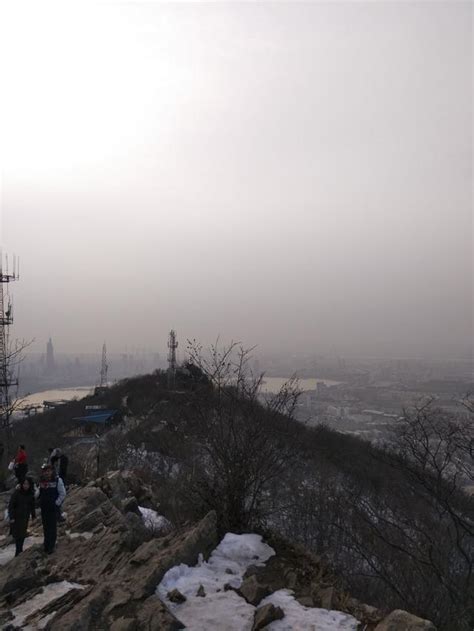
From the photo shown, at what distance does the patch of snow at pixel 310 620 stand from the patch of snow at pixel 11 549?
20.0 feet

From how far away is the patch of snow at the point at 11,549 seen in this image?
9.09 m

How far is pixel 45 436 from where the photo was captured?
3488 cm

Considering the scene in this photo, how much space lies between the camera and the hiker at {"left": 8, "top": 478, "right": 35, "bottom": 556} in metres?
9.20

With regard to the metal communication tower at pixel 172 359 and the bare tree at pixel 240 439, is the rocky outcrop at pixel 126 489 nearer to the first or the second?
the bare tree at pixel 240 439

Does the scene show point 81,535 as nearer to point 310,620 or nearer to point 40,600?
point 40,600

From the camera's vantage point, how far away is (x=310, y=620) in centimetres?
509

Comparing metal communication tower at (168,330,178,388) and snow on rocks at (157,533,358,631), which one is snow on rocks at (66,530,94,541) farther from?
metal communication tower at (168,330,178,388)

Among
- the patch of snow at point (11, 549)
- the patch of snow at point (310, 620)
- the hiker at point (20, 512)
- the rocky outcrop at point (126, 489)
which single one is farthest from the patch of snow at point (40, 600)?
the rocky outcrop at point (126, 489)

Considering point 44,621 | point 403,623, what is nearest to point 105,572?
point 44,621

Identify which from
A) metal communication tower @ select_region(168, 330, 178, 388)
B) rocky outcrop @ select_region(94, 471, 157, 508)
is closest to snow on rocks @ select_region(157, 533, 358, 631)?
rocky outcrop @ select_region(94, 471, 157, 508)

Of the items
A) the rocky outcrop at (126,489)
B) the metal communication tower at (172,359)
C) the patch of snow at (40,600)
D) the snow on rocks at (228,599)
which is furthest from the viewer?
the metal communication tower at (172,359)

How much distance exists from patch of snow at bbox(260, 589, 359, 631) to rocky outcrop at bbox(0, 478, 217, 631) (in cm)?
120

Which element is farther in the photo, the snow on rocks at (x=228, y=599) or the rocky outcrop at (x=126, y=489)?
the rocky outcrop at (x=126, y=489)

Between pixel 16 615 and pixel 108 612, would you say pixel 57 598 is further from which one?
pixel 108 612
